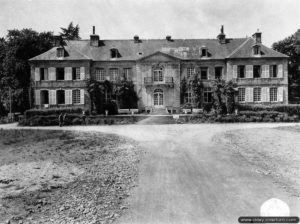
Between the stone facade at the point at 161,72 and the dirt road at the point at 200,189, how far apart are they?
1914cm

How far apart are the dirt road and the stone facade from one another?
1914cm

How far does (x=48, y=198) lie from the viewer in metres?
5.86

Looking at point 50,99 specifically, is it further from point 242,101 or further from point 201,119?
point 242,101

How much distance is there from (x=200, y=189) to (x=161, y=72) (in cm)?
2356

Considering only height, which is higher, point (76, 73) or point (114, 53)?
point (114, 53)

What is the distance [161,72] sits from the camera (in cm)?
2872

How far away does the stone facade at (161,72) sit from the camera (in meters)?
27.9

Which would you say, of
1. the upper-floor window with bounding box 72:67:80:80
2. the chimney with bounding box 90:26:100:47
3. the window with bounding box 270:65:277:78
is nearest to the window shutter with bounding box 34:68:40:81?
the upper-floor window with bounding box 72:67:80:80


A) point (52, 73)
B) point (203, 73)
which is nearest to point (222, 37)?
point (203, 73)

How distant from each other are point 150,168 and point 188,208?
291 cm

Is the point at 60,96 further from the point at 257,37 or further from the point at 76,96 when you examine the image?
the point at 257,37

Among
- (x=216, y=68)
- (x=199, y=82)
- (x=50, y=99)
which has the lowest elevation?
(x=50, y=99)

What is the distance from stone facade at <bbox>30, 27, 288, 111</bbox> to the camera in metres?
27.9

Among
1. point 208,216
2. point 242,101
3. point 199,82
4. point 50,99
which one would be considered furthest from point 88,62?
point 208,216
